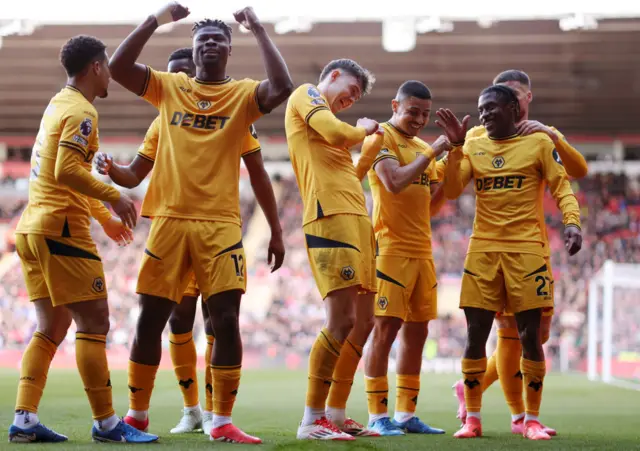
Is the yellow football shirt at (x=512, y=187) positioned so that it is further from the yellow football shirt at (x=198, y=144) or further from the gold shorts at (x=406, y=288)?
the yellow football shirt at (x=198, y=144)

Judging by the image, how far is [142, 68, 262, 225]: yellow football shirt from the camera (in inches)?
183

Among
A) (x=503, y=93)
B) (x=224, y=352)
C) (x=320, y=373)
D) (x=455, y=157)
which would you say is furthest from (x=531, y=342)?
(x=224, y=352)

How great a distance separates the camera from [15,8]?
1783 centimetres

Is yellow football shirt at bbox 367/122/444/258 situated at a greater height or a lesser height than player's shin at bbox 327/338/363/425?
greater

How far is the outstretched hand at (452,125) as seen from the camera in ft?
18.2

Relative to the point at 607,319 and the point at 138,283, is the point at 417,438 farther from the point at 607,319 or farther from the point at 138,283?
the point at 607,319

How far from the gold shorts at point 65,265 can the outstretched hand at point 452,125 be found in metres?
2.30

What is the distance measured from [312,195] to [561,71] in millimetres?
18369

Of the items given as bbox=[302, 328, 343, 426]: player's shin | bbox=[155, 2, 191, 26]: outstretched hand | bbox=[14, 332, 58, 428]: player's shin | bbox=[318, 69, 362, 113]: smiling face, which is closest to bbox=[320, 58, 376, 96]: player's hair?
bbox=[318, 69, 362, 113]: smiling face

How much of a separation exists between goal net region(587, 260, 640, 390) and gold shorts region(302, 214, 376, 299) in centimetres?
1151

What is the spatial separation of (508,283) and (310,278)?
20255 millimetres

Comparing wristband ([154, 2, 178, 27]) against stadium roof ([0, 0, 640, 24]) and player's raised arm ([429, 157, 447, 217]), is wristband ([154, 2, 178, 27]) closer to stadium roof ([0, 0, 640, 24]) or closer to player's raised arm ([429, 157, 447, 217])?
player's raised arm ([429, 157, 447, 217])

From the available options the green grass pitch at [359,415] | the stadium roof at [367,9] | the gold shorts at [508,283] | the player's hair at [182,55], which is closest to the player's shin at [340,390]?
the green grass pitch at [359,415]

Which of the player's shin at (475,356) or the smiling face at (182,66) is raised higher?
the smiling face at (182,66)
